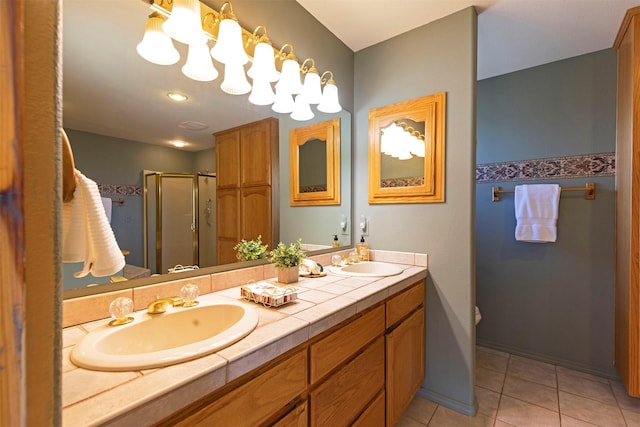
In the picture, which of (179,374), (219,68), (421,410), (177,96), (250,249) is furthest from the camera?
(421,410)

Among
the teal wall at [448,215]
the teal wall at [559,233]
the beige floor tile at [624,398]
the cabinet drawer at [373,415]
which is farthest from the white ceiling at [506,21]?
the beige floor tile at [624,398]

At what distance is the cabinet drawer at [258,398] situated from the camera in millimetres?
623

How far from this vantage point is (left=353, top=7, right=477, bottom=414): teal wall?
1.63 m

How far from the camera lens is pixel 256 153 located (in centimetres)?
Answer: 146

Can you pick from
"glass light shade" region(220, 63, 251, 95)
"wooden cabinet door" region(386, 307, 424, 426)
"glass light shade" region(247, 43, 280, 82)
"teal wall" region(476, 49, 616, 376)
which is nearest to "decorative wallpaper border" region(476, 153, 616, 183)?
"teal wall" region(476, 49, 616, 376)

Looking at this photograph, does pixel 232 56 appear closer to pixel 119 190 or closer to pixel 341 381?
pixel 119 190

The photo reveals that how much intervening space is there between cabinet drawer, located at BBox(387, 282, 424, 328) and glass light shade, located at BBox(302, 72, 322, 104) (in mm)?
1234

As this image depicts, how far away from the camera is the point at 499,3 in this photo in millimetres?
1582

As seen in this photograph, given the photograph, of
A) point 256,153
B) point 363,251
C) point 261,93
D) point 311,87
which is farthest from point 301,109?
point 363,251

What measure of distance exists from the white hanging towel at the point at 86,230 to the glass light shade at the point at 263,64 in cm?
98

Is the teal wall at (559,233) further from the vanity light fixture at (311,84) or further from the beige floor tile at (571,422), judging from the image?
the vanity light fixture at (311,84)

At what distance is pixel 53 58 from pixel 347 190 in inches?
71.5

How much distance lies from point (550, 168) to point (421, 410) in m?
2.01

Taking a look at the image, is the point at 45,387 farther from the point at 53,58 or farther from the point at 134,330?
the point at 134,330
